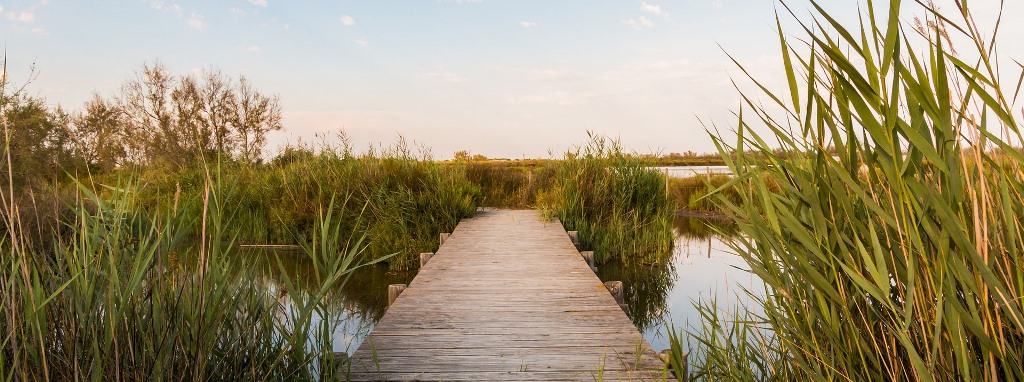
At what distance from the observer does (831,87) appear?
1.32 meters

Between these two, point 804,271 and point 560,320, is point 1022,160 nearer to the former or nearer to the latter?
point 804,271

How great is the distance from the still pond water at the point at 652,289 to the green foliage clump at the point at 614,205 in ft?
1.18

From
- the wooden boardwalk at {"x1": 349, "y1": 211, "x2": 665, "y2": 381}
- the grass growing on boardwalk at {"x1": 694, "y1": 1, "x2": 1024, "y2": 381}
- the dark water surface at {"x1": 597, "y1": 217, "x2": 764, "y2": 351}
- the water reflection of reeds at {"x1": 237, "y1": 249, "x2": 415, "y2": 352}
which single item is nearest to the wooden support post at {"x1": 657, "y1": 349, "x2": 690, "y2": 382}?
the wooden boardwalk at {"x1": 349, "y1": 211, "x2": 665, "y2": 381}

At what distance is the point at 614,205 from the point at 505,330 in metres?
5.54

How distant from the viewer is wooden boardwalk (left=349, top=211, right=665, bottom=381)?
279 centimetres

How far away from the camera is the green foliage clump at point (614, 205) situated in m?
8.49

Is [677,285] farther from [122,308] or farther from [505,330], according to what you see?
[122,308]

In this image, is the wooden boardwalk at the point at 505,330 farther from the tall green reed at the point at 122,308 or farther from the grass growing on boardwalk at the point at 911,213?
the grass growing on boardwalk at the point at 911,213

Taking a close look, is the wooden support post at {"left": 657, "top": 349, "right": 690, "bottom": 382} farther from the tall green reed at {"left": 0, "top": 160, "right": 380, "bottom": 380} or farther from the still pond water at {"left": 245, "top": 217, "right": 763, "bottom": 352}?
the still pond water at {"left": 245, "top": 217, "right": 763, "bottom": 352}

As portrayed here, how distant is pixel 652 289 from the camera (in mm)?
7027

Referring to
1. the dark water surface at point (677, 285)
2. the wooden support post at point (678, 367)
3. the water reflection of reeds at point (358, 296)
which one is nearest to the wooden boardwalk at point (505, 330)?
the wooden support post at point (678, 367)

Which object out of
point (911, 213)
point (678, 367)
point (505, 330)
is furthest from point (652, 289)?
point (911, 213)

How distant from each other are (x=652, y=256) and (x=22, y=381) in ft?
25.4

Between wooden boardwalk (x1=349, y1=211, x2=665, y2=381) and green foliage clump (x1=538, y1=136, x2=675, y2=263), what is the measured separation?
2801mm
